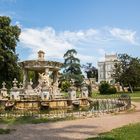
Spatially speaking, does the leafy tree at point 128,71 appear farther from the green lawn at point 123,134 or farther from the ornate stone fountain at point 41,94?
the green lawn at point 123,134

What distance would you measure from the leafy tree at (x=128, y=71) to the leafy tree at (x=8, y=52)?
24.7 metres

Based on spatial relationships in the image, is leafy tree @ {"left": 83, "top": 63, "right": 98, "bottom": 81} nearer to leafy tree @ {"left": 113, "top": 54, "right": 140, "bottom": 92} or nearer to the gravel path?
leafy tree @ {"left": 113, "top": 54, "right": 140, "bottom": 92}

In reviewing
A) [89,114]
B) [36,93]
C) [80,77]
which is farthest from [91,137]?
[80,77]

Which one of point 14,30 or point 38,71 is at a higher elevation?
point 14,30

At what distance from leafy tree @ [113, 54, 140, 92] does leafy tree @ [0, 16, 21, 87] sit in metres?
24.7

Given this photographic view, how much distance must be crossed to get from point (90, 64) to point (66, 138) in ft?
407

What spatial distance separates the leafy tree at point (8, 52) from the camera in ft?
166

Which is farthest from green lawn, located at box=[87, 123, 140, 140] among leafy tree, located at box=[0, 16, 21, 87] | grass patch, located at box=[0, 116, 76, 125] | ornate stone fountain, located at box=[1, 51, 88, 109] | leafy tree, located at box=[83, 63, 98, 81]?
leafy tree, located at box=[83, 63, 98, 81]

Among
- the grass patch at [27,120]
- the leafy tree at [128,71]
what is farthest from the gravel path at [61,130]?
the leafy tree at [128,71]

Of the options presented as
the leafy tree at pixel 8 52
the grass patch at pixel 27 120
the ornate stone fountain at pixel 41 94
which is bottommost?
the grass patch at pixel 27 120

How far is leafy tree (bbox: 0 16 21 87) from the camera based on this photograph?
50594 millimetres

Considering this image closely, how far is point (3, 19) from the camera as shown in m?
52.4

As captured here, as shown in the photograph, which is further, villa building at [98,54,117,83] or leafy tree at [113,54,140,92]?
villa building at [98,54,117,83]

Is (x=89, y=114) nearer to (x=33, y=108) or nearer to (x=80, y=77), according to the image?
(x=33, y=108)
